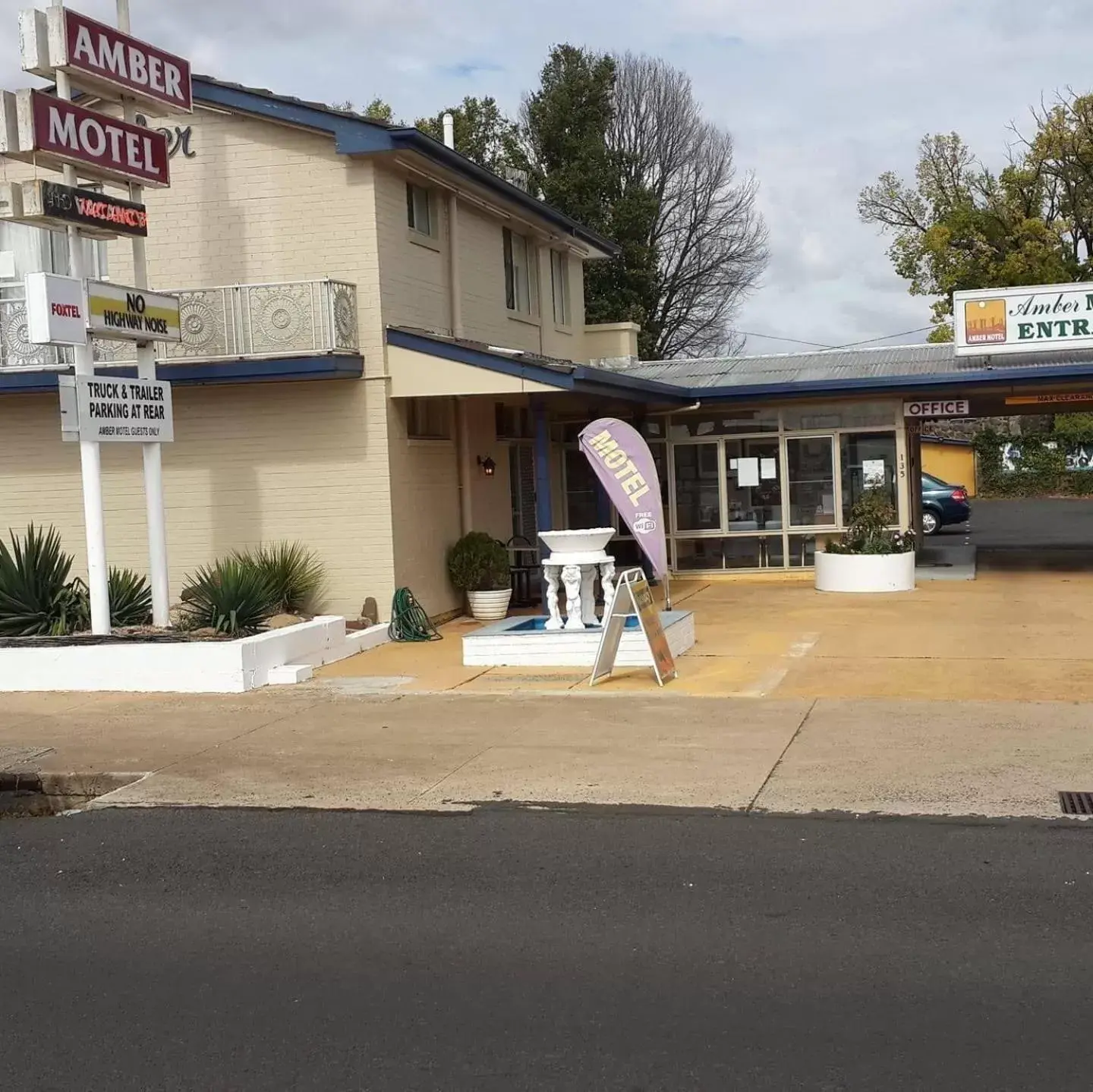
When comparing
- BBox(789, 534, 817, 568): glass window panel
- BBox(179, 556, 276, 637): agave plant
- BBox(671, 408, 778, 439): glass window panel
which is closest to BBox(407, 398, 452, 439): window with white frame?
BBox(179, 556, 276, 637): agave plant

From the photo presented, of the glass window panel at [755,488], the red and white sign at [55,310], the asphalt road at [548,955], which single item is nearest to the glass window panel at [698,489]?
the glass window panel at [755,488]

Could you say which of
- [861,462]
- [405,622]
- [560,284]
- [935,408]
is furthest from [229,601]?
[935,408]

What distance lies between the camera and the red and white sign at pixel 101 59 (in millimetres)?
12781

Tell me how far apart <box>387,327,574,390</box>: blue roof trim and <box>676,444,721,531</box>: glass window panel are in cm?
658

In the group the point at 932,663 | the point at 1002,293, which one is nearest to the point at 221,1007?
the point at 932,663

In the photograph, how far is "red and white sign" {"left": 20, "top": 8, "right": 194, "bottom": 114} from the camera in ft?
41.9

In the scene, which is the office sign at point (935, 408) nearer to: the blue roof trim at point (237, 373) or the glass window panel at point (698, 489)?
the glass window panel at point (698, 489)

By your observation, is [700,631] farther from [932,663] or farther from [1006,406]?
[1006,406]

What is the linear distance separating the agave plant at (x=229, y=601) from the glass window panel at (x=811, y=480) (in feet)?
31.3

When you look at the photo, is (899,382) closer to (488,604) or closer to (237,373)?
(488,604)

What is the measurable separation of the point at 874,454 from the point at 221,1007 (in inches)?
679

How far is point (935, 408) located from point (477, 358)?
840 centimetres

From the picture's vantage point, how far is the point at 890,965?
5.53 m

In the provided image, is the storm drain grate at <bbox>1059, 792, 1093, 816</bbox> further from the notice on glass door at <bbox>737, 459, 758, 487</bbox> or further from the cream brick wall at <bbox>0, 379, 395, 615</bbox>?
the notice on glass door at <bbox>737, 459, 758, 487</bbox>
